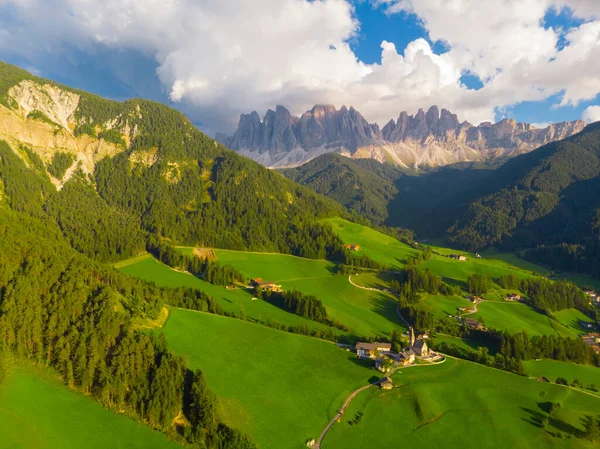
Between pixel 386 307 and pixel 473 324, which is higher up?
pixel 386 307

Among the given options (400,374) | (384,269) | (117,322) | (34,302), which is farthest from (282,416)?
(384,269)

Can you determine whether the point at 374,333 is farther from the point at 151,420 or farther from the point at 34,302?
the point at 34,302

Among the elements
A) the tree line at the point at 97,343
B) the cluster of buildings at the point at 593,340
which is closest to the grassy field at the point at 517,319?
the cluster of buildings at the point at 593,340

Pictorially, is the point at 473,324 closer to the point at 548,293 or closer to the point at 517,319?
the point at 517,319

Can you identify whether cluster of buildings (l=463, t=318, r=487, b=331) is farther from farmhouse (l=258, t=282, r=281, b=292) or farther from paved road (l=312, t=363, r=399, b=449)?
farmhouse (l=258, t=282, r=281, b=292)

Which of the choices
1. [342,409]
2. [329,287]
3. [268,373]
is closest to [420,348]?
[342,409]

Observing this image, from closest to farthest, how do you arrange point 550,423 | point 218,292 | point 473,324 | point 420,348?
point 550,423
point 420,348
point 473,324
point 218,292
